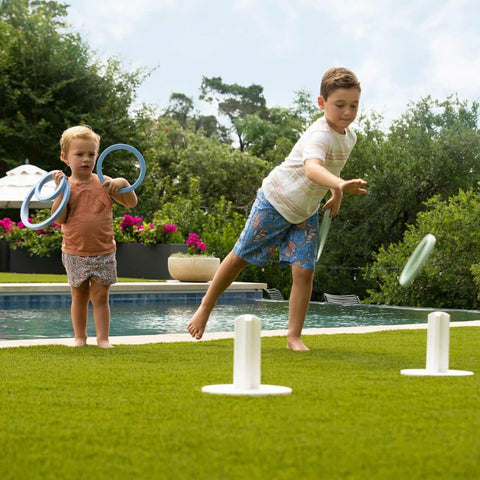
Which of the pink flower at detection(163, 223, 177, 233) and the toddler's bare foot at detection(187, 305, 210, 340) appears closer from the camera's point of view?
the toddler's bare foot at detection(187, 305, 210, 340)

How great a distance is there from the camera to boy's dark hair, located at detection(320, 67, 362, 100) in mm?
5359

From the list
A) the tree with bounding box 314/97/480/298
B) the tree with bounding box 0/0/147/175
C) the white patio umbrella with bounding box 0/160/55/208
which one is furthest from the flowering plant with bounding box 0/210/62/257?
the tree with bounding box 314/97/480/298

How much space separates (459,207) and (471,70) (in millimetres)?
13924

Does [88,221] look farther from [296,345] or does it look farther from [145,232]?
[145,232]

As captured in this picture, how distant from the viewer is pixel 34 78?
24.6 metres

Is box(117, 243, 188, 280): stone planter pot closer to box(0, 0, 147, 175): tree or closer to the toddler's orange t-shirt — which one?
box(0, 0, 147, 175): tree

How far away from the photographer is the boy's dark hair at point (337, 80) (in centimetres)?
536

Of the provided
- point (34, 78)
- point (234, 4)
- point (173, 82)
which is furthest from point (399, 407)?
point (234, 4)

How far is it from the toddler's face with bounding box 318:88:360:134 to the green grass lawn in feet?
4.74

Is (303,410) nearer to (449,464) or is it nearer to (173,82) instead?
(449,464)

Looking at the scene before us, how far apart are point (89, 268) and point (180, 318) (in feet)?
16.0

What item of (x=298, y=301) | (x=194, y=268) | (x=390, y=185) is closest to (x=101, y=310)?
(x=298, y=301)

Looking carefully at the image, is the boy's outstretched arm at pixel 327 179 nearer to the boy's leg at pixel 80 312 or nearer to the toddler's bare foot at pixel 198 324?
the toddler's bare foot at pixel 198 324

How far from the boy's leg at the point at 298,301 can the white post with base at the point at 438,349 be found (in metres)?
1.28
